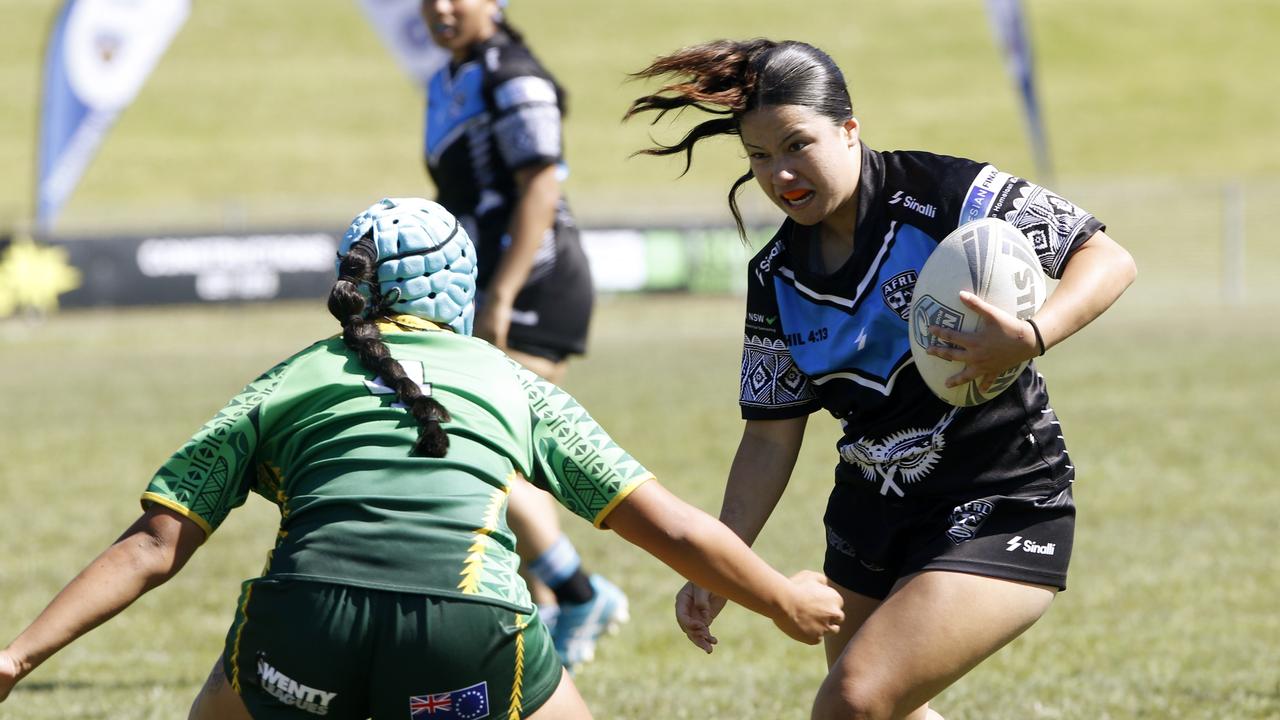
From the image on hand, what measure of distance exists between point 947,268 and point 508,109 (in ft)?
8.29

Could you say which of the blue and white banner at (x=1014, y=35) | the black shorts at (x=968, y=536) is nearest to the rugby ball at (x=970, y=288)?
the black shorts at (x=968, y=536)

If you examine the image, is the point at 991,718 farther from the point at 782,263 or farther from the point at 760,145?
the point at 760,145

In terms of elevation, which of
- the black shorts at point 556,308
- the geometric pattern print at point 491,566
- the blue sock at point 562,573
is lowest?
the blue sock at point 562,573

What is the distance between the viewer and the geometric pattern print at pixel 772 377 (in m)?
3.42

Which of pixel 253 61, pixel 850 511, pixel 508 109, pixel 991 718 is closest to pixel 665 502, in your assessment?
pixel 850 511

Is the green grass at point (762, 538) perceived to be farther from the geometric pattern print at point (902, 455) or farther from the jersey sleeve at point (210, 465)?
the jersey sleeve at point (210, 465)

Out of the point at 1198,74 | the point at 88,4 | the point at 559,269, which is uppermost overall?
the point at 559,269

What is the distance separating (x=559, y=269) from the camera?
18.1 ft

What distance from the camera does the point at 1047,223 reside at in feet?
10.5

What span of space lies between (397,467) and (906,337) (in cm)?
116

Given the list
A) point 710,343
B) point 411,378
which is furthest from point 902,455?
point 710,343

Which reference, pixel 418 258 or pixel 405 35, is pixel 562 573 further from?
pixel 405 35

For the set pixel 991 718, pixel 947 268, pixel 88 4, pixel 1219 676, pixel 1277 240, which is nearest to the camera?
pixel 947 268

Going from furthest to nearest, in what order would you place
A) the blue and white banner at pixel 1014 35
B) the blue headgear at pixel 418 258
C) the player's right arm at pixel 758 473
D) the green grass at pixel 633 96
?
the green grass at pixel 633 96
the blue and white banner at pixel 1014 35
the player's right arm at pixel 758 473
the blue headgear at pixel 418 258
